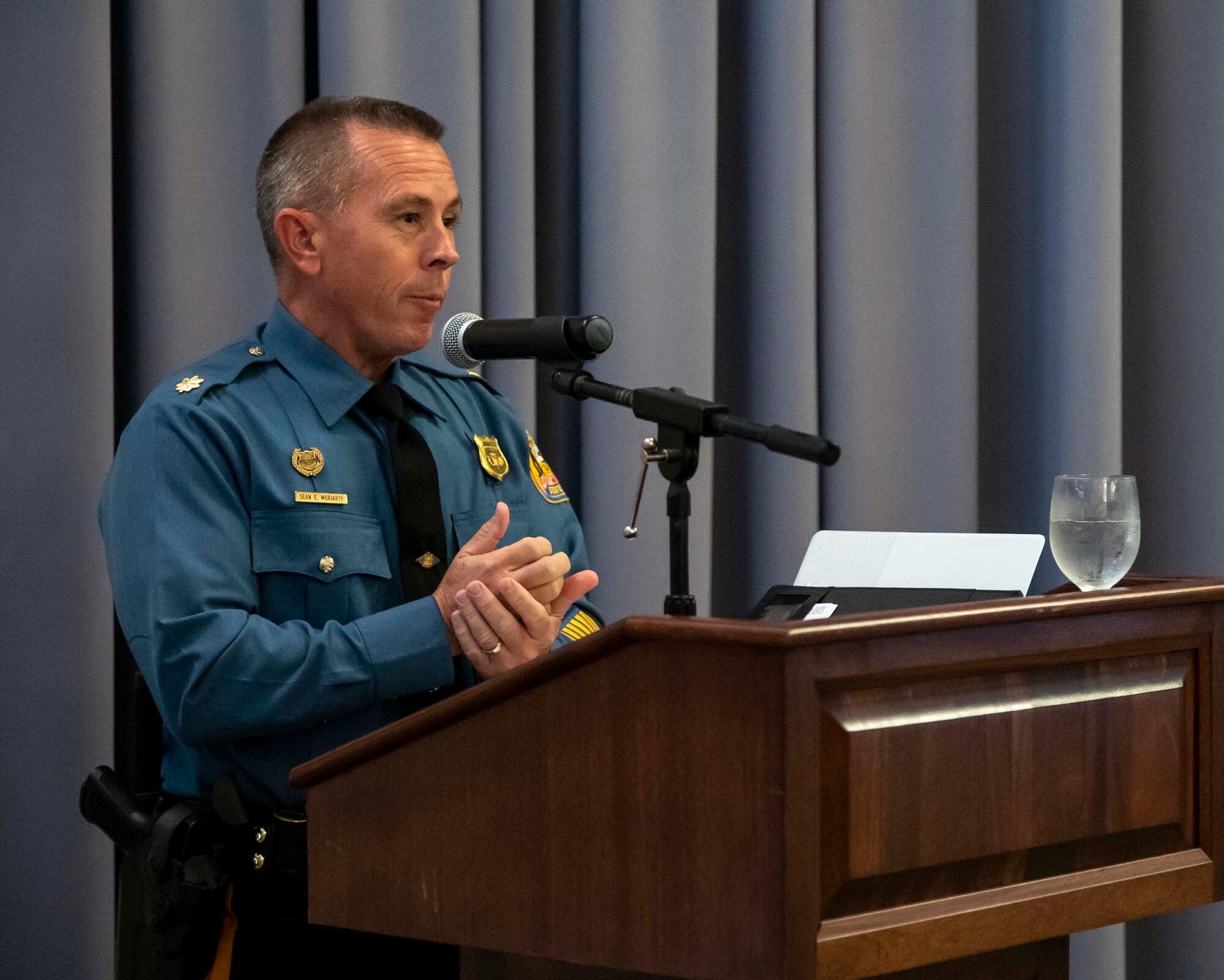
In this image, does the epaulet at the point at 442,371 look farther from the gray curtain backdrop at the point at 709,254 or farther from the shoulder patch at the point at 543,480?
the gray curtain backdrop at the point at 709,254

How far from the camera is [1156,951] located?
2.55 metres

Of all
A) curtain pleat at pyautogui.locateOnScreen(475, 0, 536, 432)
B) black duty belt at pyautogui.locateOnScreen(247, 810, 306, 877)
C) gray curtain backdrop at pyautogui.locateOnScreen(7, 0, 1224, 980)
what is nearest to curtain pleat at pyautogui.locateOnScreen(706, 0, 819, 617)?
gray curtain backdrop at pyautogui.locateOnScreen(7, 0, 1224, 980)

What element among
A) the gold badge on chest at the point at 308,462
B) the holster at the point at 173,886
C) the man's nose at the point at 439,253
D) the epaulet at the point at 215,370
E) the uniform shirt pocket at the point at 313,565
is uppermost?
the man's nose at the point at 439,253

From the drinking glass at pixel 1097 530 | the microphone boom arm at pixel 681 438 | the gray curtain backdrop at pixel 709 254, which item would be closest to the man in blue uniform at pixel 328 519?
the microphone boom arm at pixel 681 438

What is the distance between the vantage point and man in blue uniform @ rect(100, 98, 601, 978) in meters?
1.37

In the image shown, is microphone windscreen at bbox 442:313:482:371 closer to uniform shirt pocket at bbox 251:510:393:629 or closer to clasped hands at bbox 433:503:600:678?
clasped hands at bbox 433:503:600:678

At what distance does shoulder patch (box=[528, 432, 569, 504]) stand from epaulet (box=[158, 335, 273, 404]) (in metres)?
0.37

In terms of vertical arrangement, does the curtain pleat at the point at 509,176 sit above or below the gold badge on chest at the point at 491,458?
above

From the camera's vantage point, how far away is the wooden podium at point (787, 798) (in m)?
0.88

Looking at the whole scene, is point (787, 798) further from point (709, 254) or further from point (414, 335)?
point (709, 254)

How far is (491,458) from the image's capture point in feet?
5.75

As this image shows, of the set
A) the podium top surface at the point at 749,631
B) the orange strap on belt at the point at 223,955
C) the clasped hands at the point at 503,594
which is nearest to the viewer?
the podium top surface at the point at 749,631

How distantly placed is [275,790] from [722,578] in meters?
1.16

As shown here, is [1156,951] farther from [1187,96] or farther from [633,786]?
[633,786]
